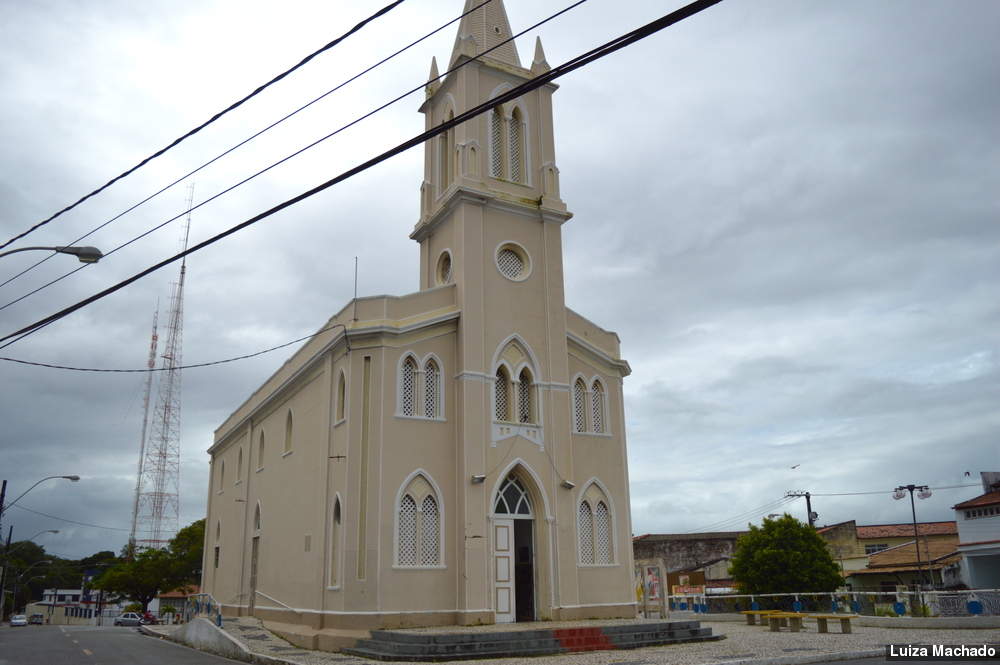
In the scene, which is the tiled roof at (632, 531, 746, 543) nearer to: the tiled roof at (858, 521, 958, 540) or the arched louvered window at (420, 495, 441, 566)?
the tiled roof at (858, 521, 958, 540)

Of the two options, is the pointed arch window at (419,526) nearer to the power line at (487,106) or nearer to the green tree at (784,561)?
the power line at (487,106)

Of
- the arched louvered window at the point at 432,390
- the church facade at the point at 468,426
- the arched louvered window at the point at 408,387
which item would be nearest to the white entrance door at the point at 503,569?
the church facade at the point at 468,426

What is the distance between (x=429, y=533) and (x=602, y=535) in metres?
5.59

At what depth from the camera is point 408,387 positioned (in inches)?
849

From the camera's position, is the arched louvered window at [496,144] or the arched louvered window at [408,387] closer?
the arched louvered window at [408,387]

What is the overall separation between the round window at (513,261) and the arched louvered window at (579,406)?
12.2 feet

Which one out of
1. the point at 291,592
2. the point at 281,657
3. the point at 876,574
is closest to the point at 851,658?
the point at 281,657

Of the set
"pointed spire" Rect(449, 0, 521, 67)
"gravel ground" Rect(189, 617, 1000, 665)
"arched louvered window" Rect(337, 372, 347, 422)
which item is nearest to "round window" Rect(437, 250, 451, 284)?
"arched louvered window" Rect(337, 372, 347, 422)

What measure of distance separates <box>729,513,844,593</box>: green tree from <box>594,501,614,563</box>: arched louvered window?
13960mm

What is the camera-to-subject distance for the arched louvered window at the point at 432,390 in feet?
71.0

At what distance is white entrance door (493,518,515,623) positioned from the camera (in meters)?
20.9

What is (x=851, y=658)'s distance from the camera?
14891 mm

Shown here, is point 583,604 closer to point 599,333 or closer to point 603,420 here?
point 603,420

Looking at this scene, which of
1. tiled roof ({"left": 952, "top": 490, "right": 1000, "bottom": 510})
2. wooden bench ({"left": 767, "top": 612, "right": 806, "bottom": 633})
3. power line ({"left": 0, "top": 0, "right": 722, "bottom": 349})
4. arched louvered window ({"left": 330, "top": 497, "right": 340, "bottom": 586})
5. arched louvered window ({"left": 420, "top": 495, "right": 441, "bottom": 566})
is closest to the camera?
power line ({"left": 0, "top": 0, "right": 722, "bottom": 349})
